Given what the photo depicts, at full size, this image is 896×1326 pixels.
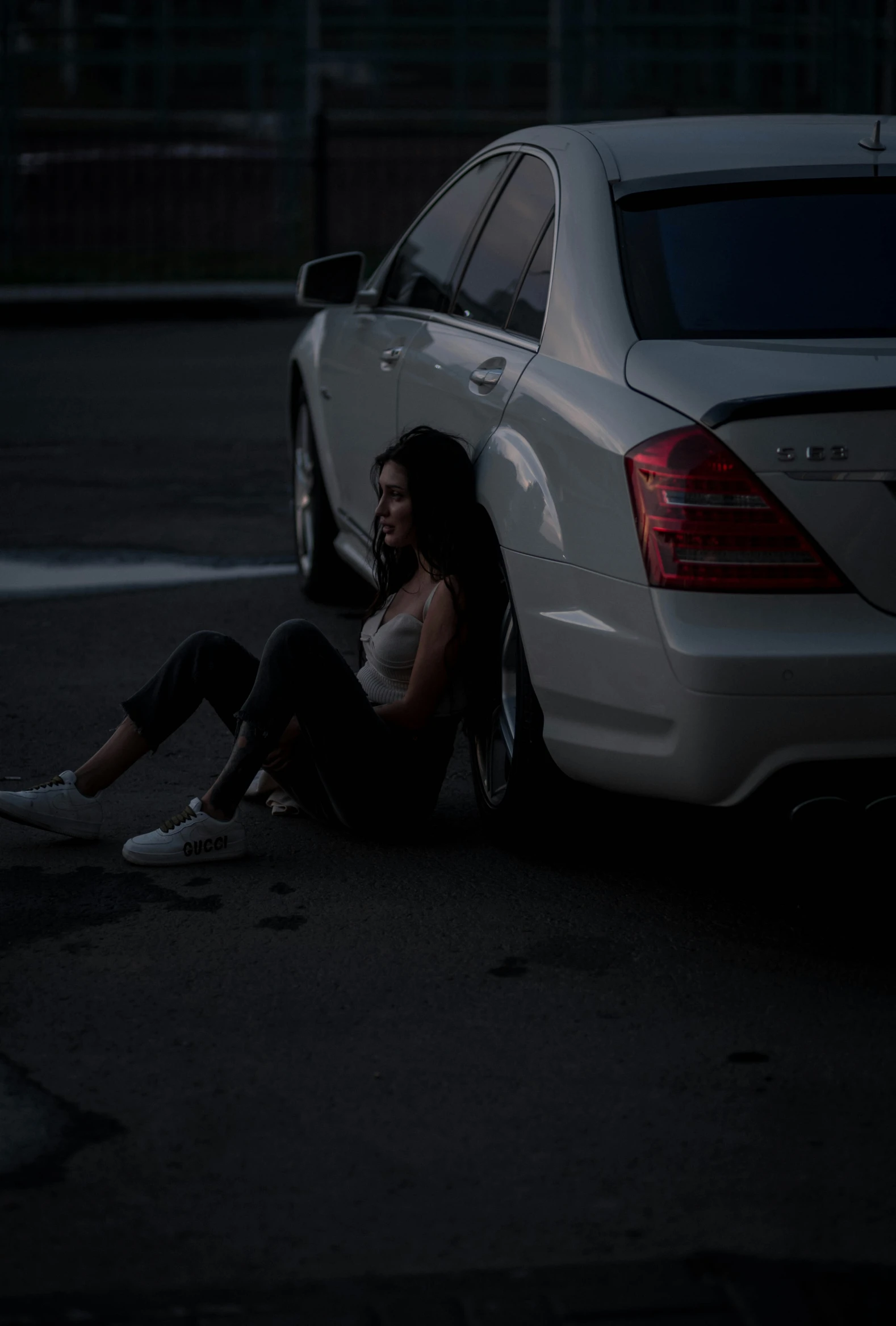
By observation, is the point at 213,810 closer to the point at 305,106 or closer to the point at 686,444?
the point at 686,444

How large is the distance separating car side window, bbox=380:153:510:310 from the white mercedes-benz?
18 cm

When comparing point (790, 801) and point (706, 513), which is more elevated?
point (706, 513)

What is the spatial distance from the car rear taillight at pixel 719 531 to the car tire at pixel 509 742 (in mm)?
628

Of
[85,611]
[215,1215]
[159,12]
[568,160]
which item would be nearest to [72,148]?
[159,12]

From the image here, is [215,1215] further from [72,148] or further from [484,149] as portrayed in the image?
[72,148]

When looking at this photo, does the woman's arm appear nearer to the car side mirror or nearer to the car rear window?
the car rear window

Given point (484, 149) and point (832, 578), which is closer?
point (832, 578)

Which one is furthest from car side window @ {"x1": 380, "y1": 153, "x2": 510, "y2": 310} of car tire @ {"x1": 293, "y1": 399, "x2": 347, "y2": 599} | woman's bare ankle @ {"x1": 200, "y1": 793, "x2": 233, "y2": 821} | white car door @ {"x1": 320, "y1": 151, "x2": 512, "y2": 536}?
woman's bare ankle @ {"x1": 200, "y1": 793, "x2": 233, "y2": 821}

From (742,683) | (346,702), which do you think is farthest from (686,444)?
(346,702)

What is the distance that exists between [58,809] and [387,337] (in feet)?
6.75

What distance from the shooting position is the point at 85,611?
7004 millimetres

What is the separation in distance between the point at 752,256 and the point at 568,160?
687mm

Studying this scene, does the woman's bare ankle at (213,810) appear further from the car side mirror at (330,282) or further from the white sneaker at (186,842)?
the car side mirror at (330,282)

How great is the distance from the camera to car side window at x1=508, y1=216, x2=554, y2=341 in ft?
14.7
